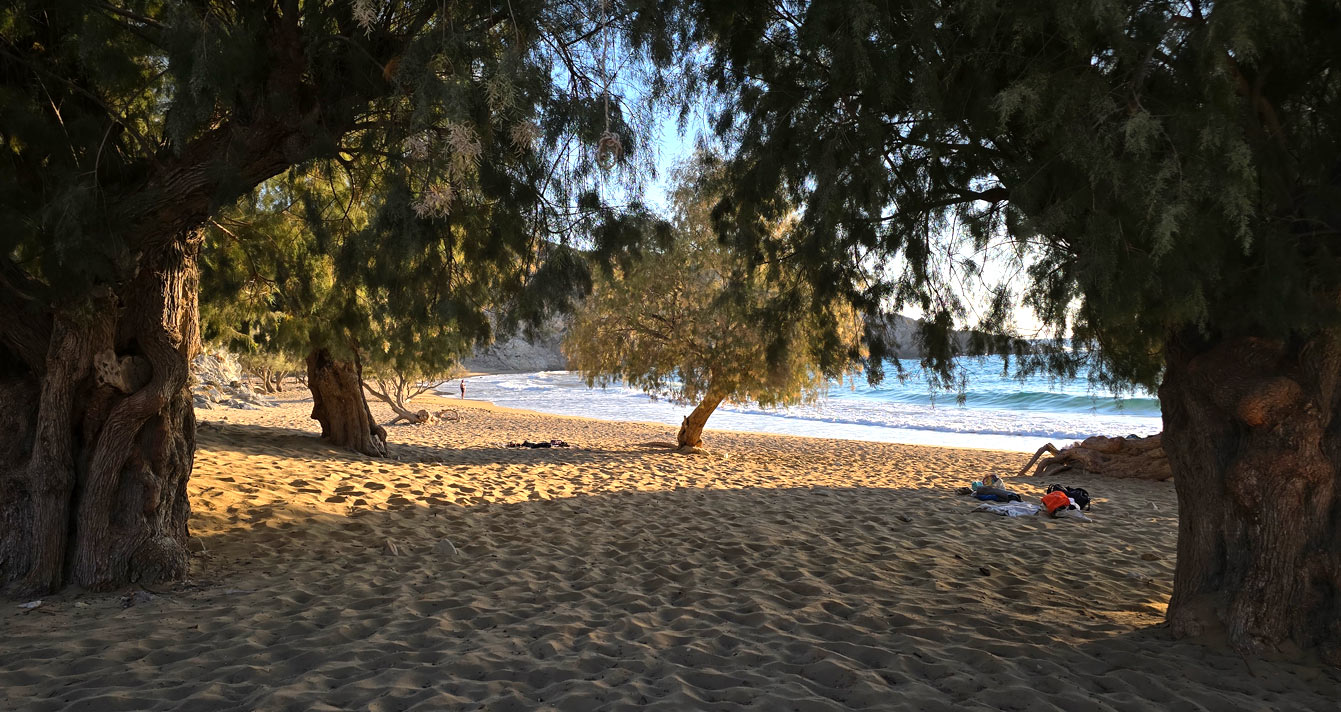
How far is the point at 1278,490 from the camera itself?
362 cm

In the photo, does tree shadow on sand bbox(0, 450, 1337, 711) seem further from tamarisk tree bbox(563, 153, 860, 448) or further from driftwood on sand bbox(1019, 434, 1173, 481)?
tamarisk tree bbox(563, 153, 860, 448)

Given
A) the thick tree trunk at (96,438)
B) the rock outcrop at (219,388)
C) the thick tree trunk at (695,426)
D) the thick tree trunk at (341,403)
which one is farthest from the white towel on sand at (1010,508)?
the rock outcrop at (219,388)

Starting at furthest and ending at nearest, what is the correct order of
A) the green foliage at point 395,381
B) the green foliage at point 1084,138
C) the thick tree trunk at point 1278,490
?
1. the green foliage at point 395,381
2. the thick tree trunk at point 1278,490
3. the green foliage at point 1084,138

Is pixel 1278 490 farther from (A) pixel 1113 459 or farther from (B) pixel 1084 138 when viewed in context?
(A) pixel 1113 459

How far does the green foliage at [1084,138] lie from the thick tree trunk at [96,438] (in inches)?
155

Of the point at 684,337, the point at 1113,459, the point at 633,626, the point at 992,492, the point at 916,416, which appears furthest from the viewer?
the point at 916,416

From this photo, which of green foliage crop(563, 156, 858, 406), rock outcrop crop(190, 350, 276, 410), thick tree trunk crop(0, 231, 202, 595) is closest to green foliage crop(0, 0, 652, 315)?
thick tree trunk crop(0, 231, 202, 595)

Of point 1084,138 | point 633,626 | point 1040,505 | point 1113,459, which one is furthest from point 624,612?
point 1113,459

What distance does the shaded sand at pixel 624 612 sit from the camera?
3242 millimetres

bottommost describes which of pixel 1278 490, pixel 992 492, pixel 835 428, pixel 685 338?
pixel 835 428

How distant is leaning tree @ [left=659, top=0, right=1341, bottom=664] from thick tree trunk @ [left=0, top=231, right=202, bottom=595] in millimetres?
3938

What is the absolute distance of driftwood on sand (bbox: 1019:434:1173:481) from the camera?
1132cm

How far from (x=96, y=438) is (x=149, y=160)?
182 cm

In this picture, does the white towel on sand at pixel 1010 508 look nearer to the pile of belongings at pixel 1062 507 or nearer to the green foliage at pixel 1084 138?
the pile of belongings at pixel 1062 507
